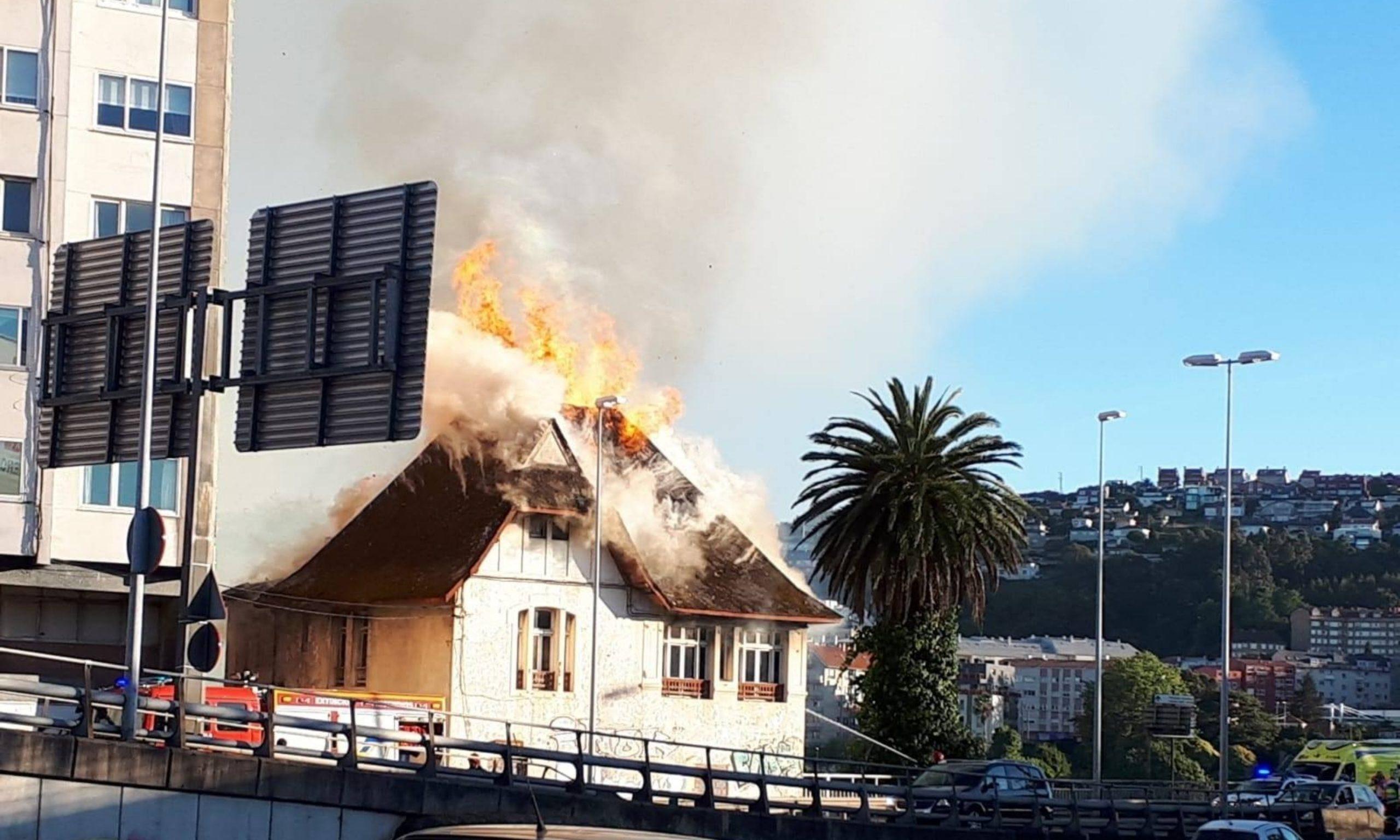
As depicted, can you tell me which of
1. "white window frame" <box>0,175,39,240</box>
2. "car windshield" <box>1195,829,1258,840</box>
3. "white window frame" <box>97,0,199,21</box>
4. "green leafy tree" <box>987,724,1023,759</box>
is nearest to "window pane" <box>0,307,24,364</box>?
"white window frame" <box>0,175,39,240</box>

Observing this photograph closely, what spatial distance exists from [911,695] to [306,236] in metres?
35.5

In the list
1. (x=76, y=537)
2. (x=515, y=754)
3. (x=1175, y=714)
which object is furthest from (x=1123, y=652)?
(x=515, y=754)

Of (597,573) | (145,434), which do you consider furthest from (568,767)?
(145,434)

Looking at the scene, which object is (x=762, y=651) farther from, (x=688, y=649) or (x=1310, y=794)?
(x=1310, y=794)

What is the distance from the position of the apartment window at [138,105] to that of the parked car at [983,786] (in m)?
24.5

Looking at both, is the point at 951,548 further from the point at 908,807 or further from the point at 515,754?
the point at 515,754

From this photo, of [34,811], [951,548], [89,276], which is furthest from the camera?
[951,548]

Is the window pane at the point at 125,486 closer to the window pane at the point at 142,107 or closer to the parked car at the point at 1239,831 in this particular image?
the window pane at the point at 142,107

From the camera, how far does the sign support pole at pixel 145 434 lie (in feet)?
84.1

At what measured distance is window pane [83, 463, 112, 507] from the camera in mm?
48188

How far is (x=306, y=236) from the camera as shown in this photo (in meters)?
27.7

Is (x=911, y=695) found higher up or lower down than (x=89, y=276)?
lower down

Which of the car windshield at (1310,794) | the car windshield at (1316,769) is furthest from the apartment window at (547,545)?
the car windshield at (1310,794)

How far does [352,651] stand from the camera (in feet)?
208
